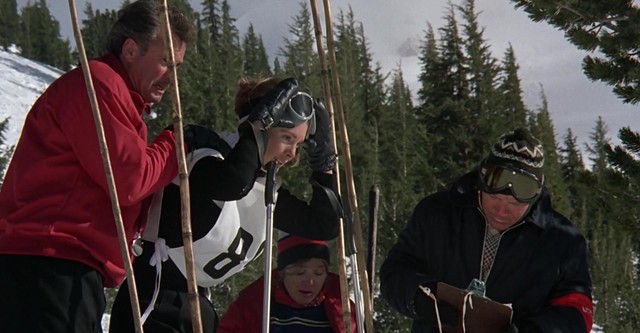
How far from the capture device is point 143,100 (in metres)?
2.35

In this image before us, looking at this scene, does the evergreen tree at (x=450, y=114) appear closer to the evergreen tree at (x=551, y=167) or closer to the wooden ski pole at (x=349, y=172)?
the evergreen tree at (x=551, y=167)

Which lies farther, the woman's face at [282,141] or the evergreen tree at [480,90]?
the evergreen tree at [480,90]

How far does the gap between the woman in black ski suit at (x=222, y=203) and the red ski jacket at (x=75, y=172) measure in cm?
33

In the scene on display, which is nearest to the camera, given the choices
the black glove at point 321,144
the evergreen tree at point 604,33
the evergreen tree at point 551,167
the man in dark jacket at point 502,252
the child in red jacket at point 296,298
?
the black glove at point 321,144

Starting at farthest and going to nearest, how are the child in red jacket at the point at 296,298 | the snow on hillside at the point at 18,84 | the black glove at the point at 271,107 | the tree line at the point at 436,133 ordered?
the snow on hillside at the point at 18,84, the tree line at the point at 436,133, the child in red jacket at the point at 296,298, the black glove at the point at 271,107

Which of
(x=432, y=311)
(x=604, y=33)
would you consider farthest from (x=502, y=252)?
(x=604, y=33)

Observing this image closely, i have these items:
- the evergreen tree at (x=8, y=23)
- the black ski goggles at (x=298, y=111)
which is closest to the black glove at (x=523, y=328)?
the black ski goggles at (x=298, y=111)

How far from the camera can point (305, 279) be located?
4.12m

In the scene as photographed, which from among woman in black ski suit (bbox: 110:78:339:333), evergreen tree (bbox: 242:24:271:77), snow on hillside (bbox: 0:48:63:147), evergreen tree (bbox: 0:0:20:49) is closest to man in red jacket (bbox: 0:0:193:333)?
woman in black ski suit (bbox: 110:78:339:333)

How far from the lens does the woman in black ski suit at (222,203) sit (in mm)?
2512

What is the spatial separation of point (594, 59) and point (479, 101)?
21983 millimetres

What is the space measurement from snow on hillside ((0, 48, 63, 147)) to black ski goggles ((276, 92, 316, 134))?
5560 centimetres

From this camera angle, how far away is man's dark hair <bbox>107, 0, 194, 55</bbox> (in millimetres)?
2369

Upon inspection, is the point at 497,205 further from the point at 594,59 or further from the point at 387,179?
the point at 387,179
